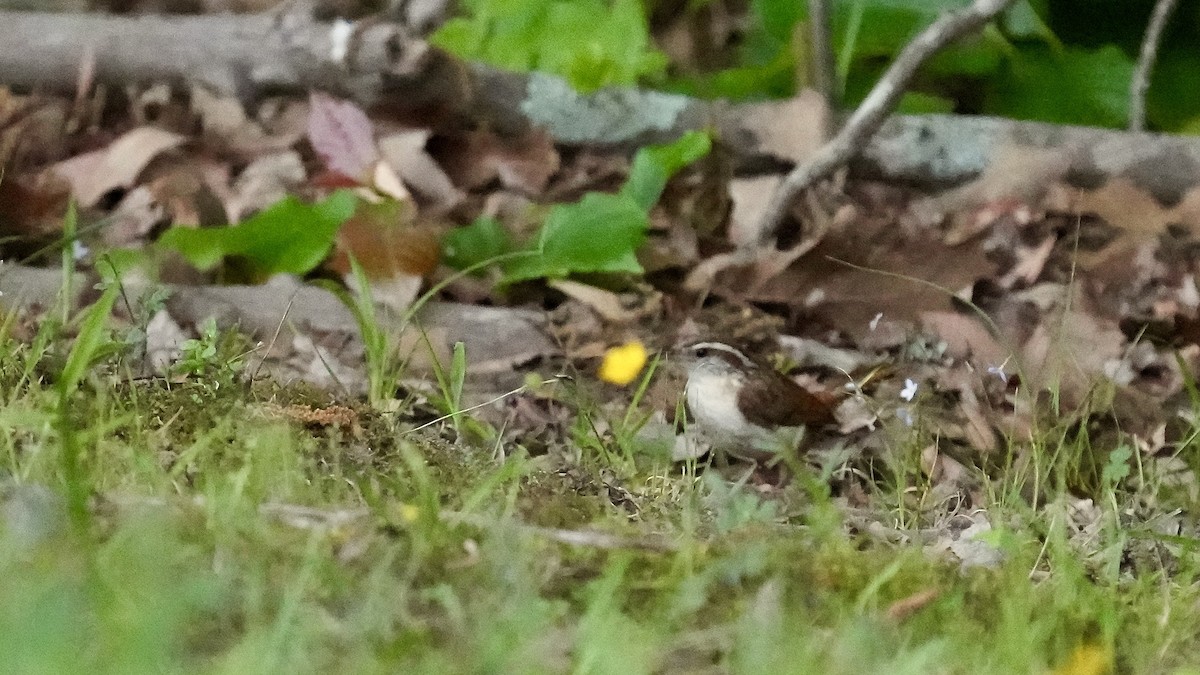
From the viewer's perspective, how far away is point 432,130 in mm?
3535

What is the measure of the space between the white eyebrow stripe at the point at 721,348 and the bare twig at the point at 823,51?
1.24 meters

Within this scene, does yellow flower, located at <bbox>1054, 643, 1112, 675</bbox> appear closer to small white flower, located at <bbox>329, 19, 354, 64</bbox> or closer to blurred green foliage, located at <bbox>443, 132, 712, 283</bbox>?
blurred green foliage, located at <bbox>443, 132, 712, 283</bbox>

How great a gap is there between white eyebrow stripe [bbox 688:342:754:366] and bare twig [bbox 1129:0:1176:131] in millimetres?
1781

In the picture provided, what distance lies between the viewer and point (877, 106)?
3010 millimetres

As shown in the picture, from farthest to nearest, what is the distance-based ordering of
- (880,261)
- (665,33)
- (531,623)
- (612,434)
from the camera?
1. (665,33)
2. (880,261)
3. (612,434)
4. (531,623)

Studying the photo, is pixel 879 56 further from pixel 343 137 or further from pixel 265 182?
pixel 265 182

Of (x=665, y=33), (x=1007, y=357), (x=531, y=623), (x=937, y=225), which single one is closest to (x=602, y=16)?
(x=665, y=33)

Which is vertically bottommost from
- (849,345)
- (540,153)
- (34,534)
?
(849,345)

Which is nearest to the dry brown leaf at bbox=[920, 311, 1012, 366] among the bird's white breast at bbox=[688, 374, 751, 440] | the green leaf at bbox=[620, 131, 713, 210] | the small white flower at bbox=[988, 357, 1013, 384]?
the small white flower at bbox=[988, 357, 1013, 384]

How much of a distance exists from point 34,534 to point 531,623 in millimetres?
628

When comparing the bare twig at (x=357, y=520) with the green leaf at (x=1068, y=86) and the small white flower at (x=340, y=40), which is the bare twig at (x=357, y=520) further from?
the green leaf at (x=1068, y=86)

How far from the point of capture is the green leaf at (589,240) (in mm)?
2855

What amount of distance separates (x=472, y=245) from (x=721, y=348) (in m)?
0.88

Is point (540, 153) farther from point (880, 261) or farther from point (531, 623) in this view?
point (531, 623)
